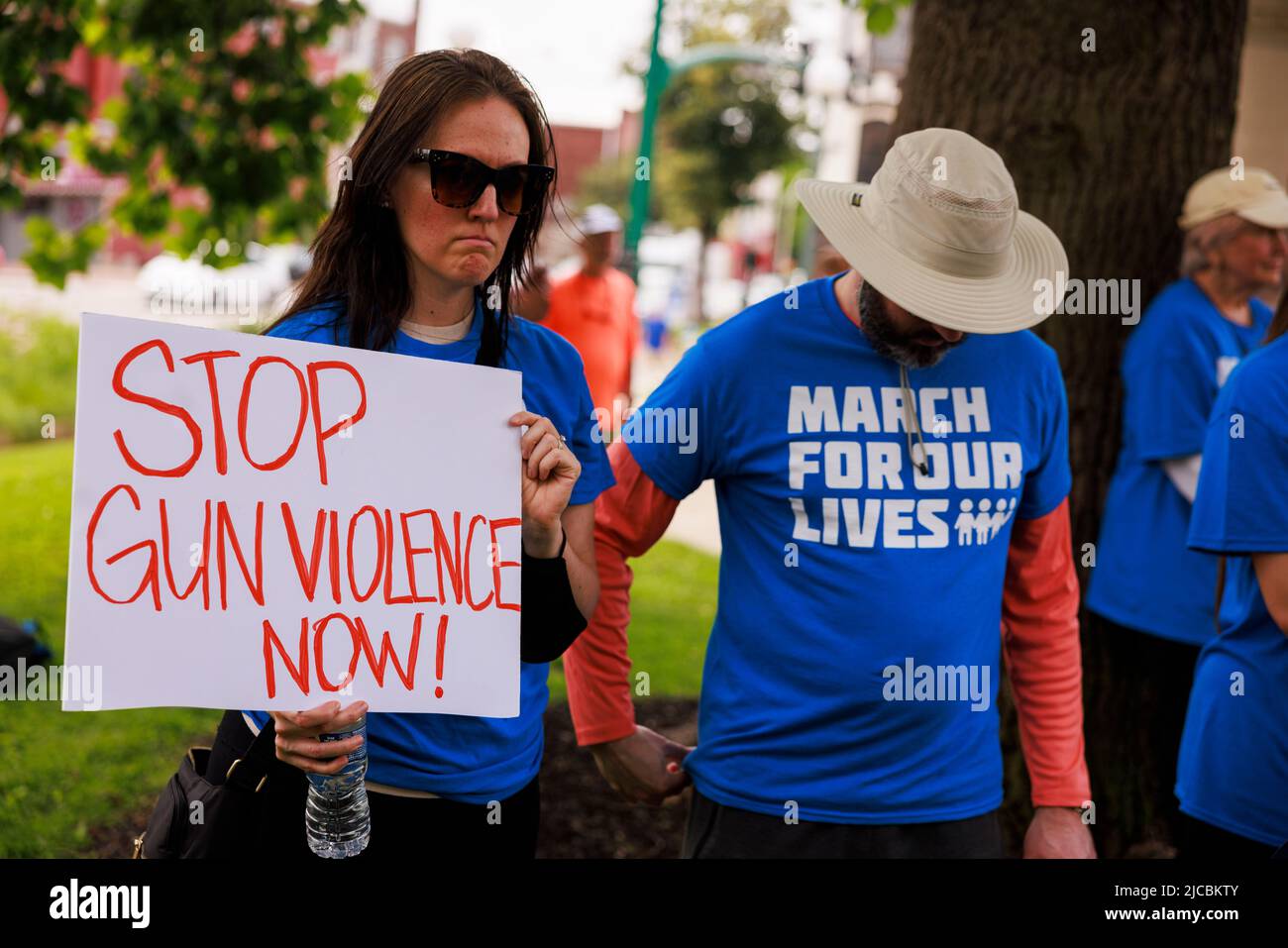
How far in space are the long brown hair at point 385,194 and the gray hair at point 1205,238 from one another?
2342 millimetres

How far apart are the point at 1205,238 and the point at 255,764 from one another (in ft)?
9.79

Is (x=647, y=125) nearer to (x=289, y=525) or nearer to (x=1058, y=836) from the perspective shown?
(x=1058, y=836)

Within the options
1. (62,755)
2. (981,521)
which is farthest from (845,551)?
(62,755)

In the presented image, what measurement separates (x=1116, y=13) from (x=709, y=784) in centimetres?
264

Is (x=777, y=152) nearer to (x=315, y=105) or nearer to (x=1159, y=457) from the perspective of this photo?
(x=315, y=105)

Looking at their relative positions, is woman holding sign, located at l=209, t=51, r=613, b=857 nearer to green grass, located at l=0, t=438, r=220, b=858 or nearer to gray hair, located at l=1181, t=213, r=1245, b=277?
gray hair, located at l=1181, t=213, r=1245, b=277

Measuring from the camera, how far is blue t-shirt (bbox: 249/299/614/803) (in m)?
2.02

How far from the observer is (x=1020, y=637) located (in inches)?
102

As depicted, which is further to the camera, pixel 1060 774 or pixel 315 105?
pixel 315 105

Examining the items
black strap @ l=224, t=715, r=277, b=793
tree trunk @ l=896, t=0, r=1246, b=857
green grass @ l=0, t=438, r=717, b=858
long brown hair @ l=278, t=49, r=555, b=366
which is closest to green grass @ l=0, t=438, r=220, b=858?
green grass @ l=0, t=438, r=717, b=858

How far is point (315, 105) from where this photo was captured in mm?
6141

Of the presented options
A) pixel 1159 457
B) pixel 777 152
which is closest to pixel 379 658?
pixel 1159 457

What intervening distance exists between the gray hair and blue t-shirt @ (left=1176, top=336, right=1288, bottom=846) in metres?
1.28

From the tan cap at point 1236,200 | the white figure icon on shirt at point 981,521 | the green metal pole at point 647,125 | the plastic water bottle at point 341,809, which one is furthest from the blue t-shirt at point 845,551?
the green metal pole at point 647,125
